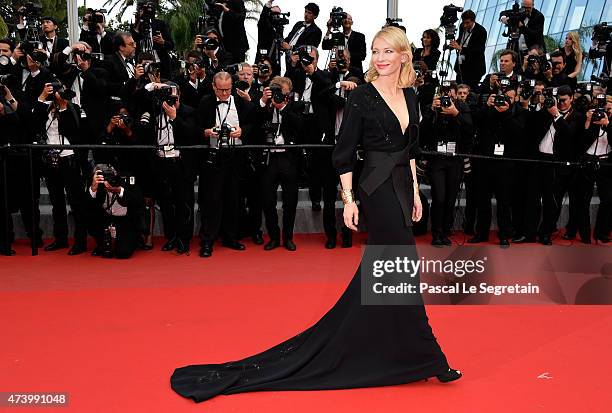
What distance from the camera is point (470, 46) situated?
26.3 ft

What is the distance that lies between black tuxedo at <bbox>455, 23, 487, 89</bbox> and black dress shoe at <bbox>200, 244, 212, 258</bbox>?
11.8 ft

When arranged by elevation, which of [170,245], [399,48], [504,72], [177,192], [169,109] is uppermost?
[399,48]

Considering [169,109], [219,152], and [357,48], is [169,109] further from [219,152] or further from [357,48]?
[357,48]

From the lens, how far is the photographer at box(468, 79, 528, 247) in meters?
6.67

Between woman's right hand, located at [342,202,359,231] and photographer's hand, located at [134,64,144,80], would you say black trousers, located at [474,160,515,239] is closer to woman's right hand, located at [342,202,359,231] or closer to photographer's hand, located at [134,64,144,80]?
photographer's hand, located at [134,64,144,80]

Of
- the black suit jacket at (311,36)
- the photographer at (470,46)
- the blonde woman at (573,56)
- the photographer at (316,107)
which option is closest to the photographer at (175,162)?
the photographer at (316,107)

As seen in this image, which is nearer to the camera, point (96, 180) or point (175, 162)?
point (96, 180)

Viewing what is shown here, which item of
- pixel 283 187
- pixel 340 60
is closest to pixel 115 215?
pixel 283 187

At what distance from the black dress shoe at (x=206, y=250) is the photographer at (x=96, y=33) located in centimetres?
224

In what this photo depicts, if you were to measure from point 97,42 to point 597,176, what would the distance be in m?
4.95

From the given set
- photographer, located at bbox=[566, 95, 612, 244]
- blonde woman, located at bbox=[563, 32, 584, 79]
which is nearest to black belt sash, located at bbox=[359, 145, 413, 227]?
Answer: photographer, located at bbox=[566, 95, 612, 244]

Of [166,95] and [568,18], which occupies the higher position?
[568,18]

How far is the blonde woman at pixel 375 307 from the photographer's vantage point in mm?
3096

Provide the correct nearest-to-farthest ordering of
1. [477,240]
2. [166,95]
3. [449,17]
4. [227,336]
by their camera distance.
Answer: [227,336]
[166,95]
[477,240]
[449,17]
